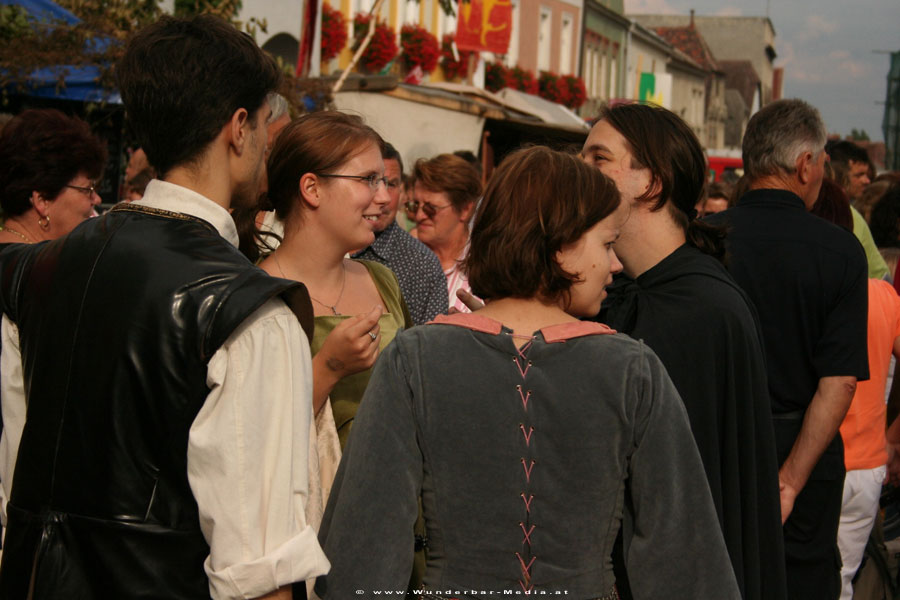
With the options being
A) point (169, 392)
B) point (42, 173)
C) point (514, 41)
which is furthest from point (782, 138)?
point (514, 41)

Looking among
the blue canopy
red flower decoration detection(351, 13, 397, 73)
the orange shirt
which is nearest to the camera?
the orange shirt

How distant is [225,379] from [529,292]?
666mm

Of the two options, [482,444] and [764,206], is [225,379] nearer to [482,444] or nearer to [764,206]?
[482,444]

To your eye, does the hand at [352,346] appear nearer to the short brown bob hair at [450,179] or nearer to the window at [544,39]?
the short brown bob hair at [450,179]

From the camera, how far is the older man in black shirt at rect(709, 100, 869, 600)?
3723 millimetres

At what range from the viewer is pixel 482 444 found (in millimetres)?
2127

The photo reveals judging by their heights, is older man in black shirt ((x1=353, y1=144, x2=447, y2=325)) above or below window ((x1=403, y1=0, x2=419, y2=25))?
below

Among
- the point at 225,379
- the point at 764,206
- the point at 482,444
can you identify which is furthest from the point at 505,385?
the point at 764,206

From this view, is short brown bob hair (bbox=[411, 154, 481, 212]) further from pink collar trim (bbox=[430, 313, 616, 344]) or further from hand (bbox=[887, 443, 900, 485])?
pink collar trim (bbox=[430, 313, 616, 344])

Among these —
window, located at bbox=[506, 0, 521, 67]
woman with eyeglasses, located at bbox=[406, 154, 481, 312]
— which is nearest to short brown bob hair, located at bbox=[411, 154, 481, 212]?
woman with eyeglasses, located at bbox=[406, 154, 481, 312]

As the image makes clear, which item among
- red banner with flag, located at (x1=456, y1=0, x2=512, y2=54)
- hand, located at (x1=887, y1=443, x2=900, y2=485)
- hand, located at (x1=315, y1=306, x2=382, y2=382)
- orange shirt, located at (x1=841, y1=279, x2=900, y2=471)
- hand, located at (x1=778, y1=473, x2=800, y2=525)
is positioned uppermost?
red banner with flag, located at (x1=456, y1=0, x2=512, y2=54)

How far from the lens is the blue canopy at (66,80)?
751 centimetres

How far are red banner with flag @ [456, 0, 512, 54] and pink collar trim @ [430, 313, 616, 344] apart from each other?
65.5 feet

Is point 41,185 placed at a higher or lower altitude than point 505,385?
higher
